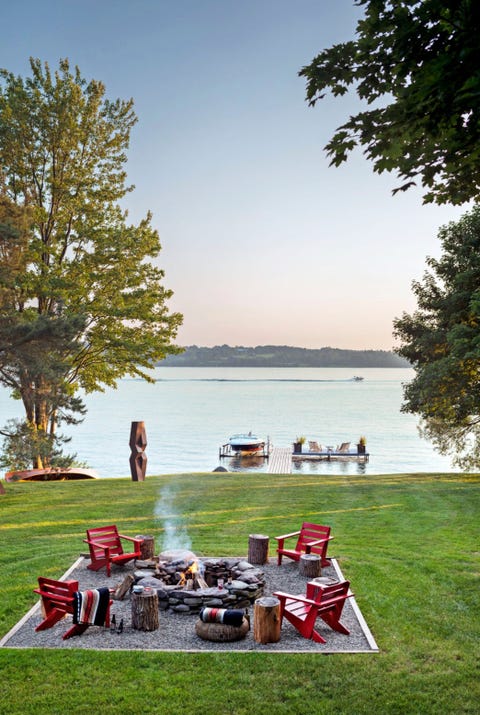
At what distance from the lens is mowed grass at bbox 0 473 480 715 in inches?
243

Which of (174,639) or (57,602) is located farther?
(57,602)

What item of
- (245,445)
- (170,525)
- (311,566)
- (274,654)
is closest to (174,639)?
(274,654)

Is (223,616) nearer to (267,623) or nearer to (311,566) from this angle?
(267,623)

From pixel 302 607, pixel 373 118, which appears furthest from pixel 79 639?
pixel 373 118

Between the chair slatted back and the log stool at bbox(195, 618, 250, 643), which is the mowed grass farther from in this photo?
the chair slatted back

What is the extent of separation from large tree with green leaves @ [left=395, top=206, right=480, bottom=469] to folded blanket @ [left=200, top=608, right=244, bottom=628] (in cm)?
1378

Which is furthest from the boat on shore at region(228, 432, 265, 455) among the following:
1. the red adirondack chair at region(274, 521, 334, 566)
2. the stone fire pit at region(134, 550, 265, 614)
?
the stone fire pit at region(134, 550, 265, 614)

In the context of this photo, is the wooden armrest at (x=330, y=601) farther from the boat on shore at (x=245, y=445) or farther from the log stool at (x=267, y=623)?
the boat on shore at (x=245, y=445)

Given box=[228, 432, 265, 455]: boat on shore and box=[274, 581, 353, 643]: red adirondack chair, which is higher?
box=[274, 581, 353, 643]: red adirondack chair

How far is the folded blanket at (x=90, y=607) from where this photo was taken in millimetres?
7828

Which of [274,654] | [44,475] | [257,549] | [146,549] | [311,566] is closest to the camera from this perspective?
[274,654]

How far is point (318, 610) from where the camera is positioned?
25.6ft

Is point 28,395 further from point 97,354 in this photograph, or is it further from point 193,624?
point 193,624

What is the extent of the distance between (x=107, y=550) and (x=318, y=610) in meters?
4.62
